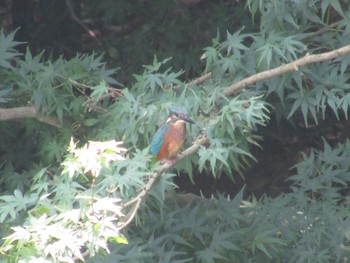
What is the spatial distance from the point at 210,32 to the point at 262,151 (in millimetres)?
1364

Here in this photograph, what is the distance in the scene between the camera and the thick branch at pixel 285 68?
465cm

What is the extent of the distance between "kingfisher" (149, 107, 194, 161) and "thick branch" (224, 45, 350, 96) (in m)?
0.30

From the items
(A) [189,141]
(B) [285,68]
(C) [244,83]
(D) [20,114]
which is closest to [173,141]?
(A) [189,141]

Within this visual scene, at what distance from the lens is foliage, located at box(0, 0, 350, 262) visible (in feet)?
15.0

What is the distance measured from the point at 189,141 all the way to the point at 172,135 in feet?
0.75

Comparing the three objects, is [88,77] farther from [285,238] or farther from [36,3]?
[36,3]

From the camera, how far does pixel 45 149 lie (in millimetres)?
5113

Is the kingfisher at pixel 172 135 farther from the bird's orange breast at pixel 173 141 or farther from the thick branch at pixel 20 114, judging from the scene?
the thick branch at pixel 20 114

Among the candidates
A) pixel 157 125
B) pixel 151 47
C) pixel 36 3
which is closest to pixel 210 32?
pixel 151 47

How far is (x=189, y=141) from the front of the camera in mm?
4789

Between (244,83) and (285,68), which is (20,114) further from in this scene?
(285,68)

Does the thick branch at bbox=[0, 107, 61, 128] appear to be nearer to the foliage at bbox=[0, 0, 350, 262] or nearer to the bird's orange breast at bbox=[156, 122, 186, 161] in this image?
the foliage at bbox=[0, 0, 350, 262]

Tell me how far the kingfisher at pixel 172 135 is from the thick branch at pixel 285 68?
11.6 inches

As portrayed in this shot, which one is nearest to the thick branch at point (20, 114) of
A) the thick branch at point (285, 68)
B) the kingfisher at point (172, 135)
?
the kingfisher at point (172, 135)
